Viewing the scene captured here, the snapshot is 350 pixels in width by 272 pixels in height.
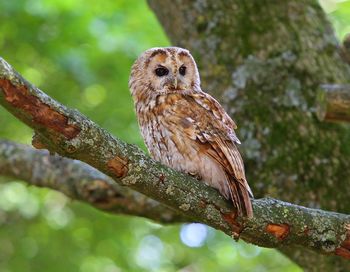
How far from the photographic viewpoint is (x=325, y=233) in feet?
11.0

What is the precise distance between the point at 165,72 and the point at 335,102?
1066 mm

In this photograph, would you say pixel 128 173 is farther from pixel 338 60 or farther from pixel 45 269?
pixel 45 269

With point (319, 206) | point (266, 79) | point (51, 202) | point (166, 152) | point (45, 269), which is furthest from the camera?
point (51, 202)

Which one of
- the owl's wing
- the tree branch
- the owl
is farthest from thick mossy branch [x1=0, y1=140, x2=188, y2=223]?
the tree branch

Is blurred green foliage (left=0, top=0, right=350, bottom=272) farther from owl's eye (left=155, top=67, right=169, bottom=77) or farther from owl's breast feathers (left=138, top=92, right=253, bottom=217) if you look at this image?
owl's breast feathers (left=138, top=92, right=253, bottom=217)

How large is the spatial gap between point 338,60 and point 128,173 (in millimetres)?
2586

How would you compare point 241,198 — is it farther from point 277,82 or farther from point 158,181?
point 277,82

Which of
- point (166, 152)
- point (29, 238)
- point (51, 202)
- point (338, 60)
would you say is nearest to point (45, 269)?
point (29, 238)

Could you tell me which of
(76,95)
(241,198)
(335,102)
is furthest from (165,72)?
(76,95)

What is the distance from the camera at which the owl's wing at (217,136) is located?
3.58 meters

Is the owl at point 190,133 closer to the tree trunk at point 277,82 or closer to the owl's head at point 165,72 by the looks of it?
the owl's head at point 165,72

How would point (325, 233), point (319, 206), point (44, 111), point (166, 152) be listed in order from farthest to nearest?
point (319, 206)
point (166, 152)
point (325, 233)
point (44, 111)

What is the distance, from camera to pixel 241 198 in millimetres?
3268

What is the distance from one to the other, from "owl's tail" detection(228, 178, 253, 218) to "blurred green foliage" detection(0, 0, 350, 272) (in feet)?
9.22
